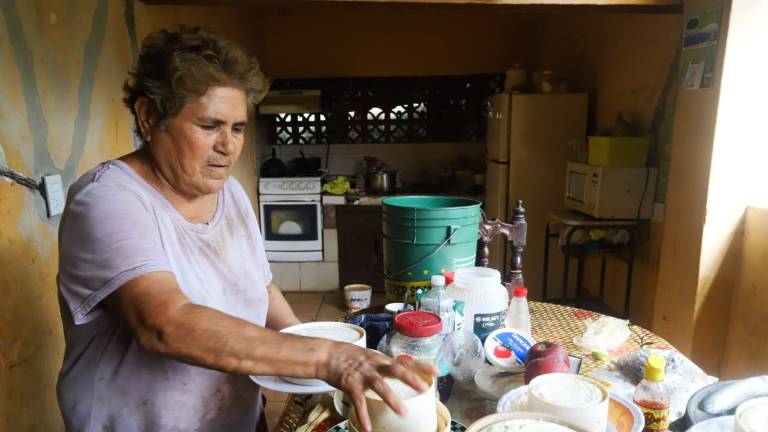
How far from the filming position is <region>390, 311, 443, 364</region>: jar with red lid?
105cm

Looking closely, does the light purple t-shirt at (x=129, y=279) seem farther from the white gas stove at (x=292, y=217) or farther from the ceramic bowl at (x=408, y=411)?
the white gas stove at (x=292, y=217)

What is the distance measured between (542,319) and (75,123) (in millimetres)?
1768

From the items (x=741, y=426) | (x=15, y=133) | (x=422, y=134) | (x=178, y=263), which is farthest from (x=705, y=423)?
(x=422, y=134)

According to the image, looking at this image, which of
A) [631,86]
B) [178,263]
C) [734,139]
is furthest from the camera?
[631,86]

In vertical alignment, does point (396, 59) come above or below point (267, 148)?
above

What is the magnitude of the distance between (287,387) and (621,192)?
2590 millimetres

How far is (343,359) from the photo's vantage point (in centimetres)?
79

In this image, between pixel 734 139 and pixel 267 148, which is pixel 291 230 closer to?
pixel 267 148

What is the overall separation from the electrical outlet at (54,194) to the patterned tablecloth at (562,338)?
1.04 m

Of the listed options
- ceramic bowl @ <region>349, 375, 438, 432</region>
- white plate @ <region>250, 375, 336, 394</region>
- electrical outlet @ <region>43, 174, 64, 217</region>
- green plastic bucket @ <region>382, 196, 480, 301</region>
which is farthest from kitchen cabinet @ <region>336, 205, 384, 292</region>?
ceramic bowl @ <region>349, 375, 438, 432</region>

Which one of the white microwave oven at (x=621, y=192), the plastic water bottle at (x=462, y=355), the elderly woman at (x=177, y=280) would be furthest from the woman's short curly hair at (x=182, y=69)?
the white microwave oven at (x=621, y=192)

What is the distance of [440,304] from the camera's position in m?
1.23

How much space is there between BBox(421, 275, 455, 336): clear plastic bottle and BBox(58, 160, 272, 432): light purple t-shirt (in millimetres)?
432

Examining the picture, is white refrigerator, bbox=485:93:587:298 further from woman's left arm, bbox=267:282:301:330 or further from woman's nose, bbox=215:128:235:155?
woman's nose, bbox=215:128:235:155
